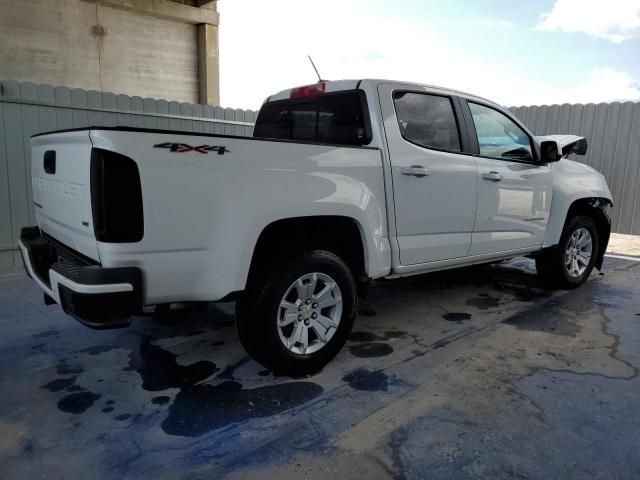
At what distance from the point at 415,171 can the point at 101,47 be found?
10.7 metres

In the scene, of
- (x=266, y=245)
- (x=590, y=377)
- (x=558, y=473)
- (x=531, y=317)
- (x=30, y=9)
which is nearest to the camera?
(x=558, y=473)

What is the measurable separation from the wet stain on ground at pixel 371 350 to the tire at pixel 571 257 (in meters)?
2.52

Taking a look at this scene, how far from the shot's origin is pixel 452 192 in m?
3.81

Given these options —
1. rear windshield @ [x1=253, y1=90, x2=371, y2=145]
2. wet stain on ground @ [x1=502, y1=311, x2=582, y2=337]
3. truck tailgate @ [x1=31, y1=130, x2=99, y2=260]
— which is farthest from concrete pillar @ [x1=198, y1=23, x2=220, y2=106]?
wet stain on ground @ [x1=502, y1=311, x2=582, y2=337]

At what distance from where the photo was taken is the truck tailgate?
2432 mm

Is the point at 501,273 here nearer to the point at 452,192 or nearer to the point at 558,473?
the point at 452,192

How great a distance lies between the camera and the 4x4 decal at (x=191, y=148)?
237 centimetres

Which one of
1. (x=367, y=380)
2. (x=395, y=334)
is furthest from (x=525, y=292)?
(x=367, y=380)

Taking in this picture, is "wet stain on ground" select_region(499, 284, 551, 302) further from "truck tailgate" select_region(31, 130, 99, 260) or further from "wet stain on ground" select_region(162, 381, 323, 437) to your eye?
"truck tailgate" select_region(31, 130, 99, 260)

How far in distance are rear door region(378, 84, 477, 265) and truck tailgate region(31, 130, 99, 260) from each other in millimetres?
1959

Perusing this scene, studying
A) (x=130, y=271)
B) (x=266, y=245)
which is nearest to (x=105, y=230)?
(x=130, y=271)

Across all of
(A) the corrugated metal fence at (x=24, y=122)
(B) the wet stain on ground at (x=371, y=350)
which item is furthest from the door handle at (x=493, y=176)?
(A) the corrugated metal fence at (x=24, y=122)

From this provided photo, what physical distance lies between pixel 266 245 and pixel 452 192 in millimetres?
1653

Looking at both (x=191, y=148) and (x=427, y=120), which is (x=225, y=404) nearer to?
(x=191, y=148)
